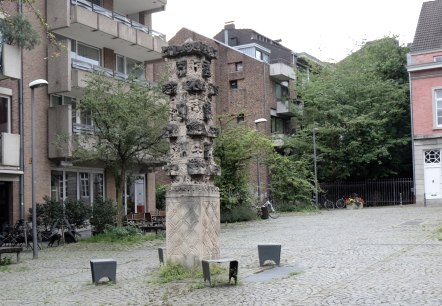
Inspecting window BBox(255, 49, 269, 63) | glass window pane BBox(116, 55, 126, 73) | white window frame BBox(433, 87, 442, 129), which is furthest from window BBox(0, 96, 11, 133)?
window BBox(255, 49, 269, 63)

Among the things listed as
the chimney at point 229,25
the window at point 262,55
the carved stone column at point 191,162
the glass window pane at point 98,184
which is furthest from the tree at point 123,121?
the chimney at point 229,25

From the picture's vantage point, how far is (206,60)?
47.0 ft

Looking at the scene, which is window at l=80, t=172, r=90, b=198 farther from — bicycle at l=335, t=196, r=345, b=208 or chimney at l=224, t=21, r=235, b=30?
chimney at l=224, t=21, r=235, b=30

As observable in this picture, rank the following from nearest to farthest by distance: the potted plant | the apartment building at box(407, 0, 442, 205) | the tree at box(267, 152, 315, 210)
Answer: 1. the tree at box(267, 152, 315, 210)
2. the apartment building at box(407, 0, 442, 205)
3. the potted plant

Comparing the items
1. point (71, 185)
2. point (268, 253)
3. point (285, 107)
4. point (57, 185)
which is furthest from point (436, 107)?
point (268, 253)

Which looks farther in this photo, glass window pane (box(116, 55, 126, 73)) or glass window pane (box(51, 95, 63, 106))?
glass window pane (box(116, 55, 126, 73))

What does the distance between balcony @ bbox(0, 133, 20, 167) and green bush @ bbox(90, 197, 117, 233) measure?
12.6ft

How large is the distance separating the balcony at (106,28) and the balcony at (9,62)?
3.79 m

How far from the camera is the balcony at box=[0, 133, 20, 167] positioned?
24281 millimetres

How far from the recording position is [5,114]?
26250 millimetres

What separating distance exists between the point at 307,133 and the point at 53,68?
24932 mm

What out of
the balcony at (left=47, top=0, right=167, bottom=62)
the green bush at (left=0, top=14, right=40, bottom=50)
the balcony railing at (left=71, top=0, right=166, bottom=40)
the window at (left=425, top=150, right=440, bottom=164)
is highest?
the balcony railing at (left=71, top=0, right=166, bottom=40)

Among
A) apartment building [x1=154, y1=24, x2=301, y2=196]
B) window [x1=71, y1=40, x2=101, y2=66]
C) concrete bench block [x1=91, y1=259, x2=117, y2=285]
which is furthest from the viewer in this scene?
apartment building [x1=154, y1=24, x2=301, y2=196]

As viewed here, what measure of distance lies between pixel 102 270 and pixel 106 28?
19.0 m
